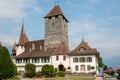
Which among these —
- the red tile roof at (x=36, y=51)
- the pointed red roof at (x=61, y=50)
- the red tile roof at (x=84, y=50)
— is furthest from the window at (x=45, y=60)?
the red tile roof at (x=84, y=50)

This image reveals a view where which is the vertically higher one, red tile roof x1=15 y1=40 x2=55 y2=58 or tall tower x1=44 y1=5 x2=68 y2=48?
tall tower x1=44 y1=5 x2=68 y2=48

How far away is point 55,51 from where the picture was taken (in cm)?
5531

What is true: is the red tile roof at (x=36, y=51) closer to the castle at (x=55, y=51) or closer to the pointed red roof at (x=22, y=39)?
the castle at (x=55, y=51)

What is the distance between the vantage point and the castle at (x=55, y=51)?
5053cm

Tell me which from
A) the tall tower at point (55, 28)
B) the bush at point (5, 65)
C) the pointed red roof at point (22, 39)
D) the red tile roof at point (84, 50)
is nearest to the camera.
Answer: the bush at point (5, 65)

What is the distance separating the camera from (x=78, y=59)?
51094mm

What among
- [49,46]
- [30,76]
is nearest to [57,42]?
[49,46]

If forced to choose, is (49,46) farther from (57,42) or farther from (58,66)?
(58,66)

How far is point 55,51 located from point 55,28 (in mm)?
7639

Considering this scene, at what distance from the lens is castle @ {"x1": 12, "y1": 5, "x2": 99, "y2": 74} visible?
166ft

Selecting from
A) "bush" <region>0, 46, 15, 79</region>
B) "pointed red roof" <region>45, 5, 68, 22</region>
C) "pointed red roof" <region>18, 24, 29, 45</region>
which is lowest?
"bush" <region>0, 46, 15, 79</region>

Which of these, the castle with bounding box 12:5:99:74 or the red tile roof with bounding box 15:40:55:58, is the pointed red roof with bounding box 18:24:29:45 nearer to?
the castle with bounding box 12:5:99:74

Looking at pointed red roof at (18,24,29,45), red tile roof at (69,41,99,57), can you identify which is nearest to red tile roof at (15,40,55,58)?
pointed red roof at (18,24,29,45)

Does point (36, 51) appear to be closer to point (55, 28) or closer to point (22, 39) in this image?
point (22, 39)
